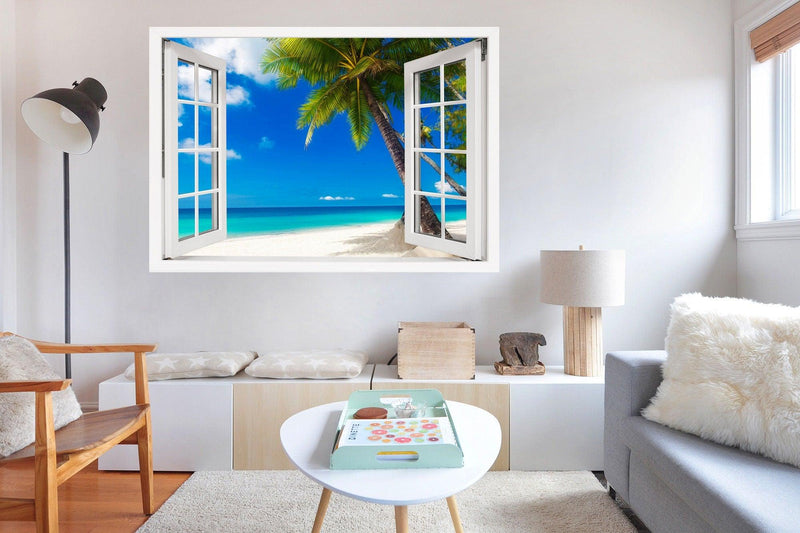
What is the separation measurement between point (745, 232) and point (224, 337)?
8.98 feet

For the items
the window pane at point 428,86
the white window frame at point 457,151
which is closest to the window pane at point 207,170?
the white window frame at point 457,151

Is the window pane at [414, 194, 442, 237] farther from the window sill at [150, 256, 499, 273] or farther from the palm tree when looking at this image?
the window sill at [150, 256, 499, 273]

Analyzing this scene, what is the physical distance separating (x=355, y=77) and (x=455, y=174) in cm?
75

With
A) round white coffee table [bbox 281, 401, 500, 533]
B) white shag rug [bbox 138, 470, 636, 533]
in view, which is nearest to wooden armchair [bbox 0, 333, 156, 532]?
white shag rug [bbox 138, 470, 636, 533]

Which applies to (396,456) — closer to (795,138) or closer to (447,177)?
(447,177)

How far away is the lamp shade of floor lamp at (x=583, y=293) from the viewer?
248 centimetres

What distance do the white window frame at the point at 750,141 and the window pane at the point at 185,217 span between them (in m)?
2.87

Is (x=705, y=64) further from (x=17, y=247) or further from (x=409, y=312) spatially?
(x=17, y=247)

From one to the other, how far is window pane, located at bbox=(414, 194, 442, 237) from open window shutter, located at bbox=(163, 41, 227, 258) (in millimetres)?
1046

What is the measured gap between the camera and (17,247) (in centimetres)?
289

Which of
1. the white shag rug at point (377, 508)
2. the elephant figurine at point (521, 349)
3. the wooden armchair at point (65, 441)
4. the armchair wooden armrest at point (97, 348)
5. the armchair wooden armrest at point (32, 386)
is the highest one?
the armchair wooden armrest at point (97, 348)

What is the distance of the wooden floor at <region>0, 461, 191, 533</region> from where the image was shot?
6.71 ft

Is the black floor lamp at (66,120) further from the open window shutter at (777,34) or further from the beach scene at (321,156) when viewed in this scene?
the open window shutter at (777,34)

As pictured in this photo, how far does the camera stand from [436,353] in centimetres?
256
